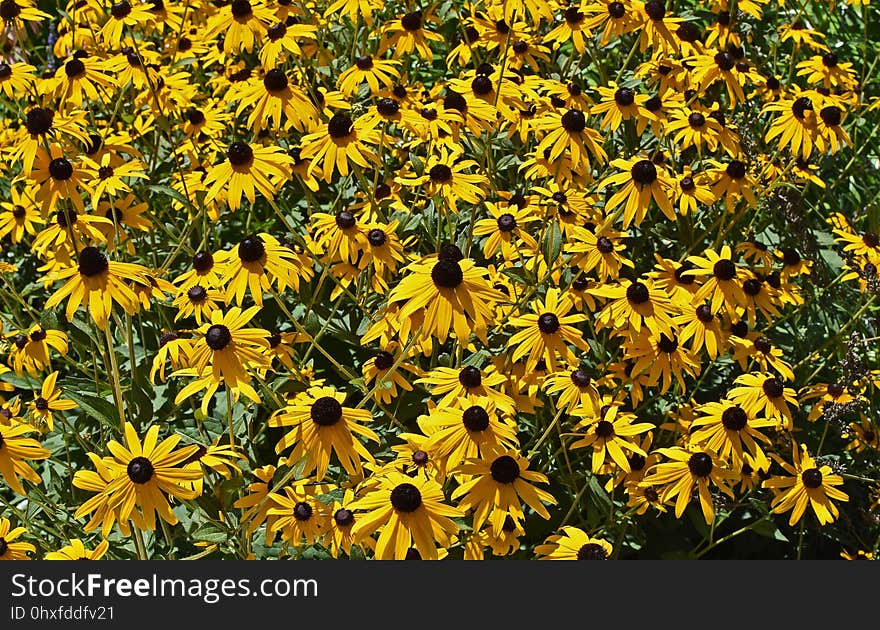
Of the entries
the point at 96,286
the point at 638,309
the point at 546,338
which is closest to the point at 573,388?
the point at 546,338

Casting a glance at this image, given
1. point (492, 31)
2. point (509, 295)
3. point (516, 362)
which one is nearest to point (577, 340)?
point (516, 362)

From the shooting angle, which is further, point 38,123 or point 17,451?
point 38,123

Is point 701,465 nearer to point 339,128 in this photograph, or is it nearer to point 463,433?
point 463,433

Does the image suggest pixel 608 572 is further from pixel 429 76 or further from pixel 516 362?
pixel 429 76

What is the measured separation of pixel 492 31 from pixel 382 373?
1801 millimetres

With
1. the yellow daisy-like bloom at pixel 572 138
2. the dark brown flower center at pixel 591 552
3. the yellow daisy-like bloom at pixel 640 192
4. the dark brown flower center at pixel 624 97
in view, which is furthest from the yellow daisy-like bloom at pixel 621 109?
the dark brown flower center at pixel 591 552

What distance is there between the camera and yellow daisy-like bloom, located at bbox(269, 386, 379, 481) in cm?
229

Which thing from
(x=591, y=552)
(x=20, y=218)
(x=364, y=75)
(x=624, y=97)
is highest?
(x=364, y=75)

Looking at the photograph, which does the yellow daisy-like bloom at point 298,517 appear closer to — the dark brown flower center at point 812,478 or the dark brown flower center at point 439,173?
the dark brown flower center at point 439,173

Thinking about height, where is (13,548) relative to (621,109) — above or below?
below

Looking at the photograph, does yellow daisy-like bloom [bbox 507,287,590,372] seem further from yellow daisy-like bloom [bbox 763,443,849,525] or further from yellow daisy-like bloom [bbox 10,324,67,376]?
yellow daisy-like bloom [bbox 10,324,67,376]

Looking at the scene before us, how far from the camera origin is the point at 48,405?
9.55ft

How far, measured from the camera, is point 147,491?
214 centimetres

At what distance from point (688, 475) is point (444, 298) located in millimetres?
967
